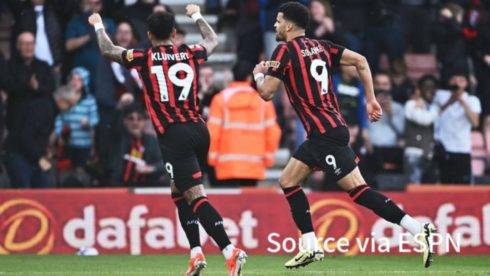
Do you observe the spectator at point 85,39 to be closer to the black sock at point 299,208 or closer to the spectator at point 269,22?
the spectator at point 269,22

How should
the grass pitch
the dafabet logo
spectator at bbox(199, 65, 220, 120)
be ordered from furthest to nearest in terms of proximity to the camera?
spectator at bbox(199, 65, 220, 120), the dafabet logo, the grass pitch

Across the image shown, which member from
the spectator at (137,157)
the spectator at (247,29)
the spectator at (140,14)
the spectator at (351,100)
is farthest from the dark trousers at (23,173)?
the spectator at (351,100)

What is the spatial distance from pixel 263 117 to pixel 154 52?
5237 millimetres

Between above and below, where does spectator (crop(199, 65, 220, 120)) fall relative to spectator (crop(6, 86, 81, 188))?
above

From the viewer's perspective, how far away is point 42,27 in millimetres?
19297

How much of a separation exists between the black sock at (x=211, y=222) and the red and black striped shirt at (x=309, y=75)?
4.55ft

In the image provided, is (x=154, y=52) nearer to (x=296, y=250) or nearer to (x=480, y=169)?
(x=296, y=250)

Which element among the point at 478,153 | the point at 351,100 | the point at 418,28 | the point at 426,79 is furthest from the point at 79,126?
the point at 418,28

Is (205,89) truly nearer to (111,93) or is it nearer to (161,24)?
(111,93)

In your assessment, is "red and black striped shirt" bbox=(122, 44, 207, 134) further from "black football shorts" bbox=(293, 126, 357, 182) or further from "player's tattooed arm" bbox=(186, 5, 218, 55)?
"black football shorts" bbox=(293, 126, 357, 182)

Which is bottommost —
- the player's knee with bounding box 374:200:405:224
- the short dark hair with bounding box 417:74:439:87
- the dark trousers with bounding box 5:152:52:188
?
the dark trousers with bounding box 5:152:52:188

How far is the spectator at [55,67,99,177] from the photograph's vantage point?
18.9 metres

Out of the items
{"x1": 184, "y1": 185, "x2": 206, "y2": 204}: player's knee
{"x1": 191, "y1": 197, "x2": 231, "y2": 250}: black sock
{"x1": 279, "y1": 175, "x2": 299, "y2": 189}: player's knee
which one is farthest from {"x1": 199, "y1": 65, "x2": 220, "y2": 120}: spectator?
{"x1": 191, "y1": 197, "x2": 231, "y2": 250}: black sock

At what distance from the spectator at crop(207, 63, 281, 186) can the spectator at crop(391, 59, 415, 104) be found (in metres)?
3.24
